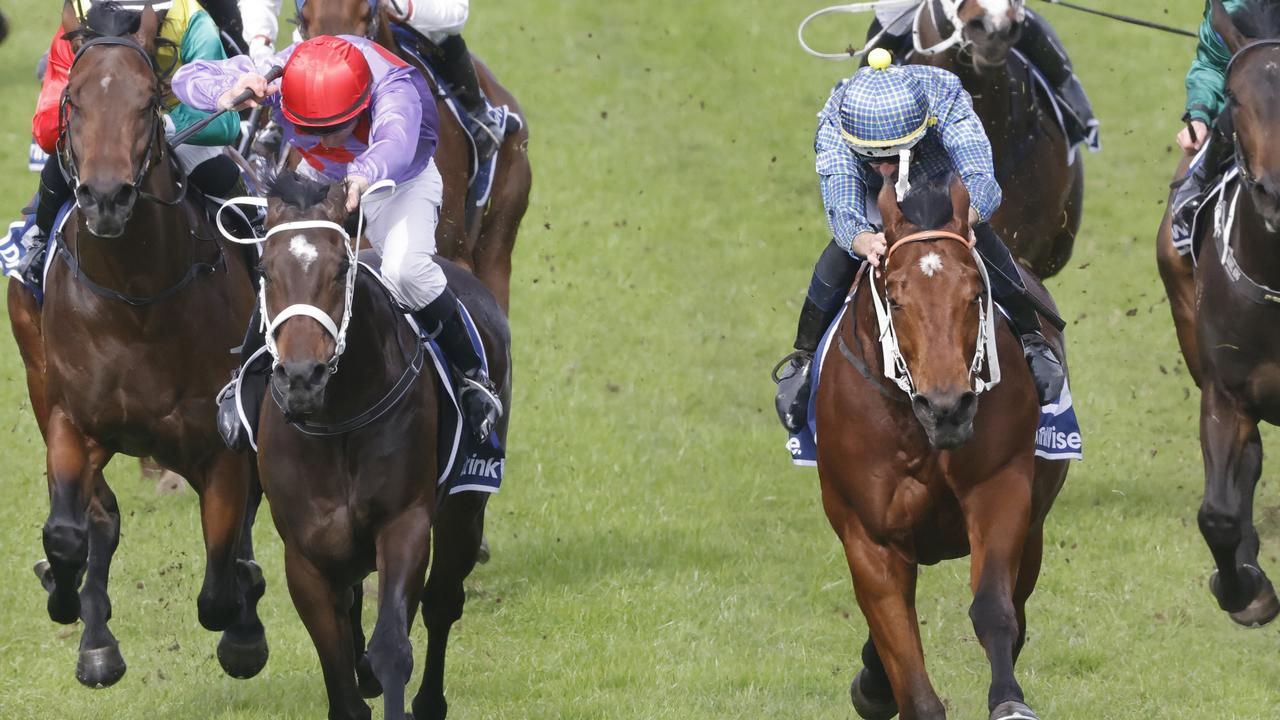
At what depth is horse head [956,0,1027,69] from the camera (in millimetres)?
9414

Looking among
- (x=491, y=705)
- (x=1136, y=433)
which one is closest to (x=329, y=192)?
(x=491, y=705)

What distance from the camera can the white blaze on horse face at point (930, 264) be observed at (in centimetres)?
587

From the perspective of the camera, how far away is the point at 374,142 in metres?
6.75

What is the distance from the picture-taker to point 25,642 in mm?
9562

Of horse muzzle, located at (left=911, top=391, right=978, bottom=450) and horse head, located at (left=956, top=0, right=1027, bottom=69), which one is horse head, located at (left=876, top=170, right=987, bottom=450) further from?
horse head, located at (left=956, top=0, right=1027, bottom=69)

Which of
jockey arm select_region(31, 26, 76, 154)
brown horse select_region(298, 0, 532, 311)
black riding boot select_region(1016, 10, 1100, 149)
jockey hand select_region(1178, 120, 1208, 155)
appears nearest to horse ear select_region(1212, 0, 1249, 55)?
jockey hand select_region(1178, 120, 1208, 155)

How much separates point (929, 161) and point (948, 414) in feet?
4.61

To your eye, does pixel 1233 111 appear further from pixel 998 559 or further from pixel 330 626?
pixel 330 626

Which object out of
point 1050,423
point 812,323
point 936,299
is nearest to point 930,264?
point 936,299

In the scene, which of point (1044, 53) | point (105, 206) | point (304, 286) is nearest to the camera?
point (304, 286)

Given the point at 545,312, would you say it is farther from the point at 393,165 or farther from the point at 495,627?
the point at 393,165

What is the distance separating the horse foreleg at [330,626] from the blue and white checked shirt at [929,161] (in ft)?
6.89

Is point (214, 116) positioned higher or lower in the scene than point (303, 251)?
lower

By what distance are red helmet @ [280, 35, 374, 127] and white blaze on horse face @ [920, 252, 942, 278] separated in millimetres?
2153
